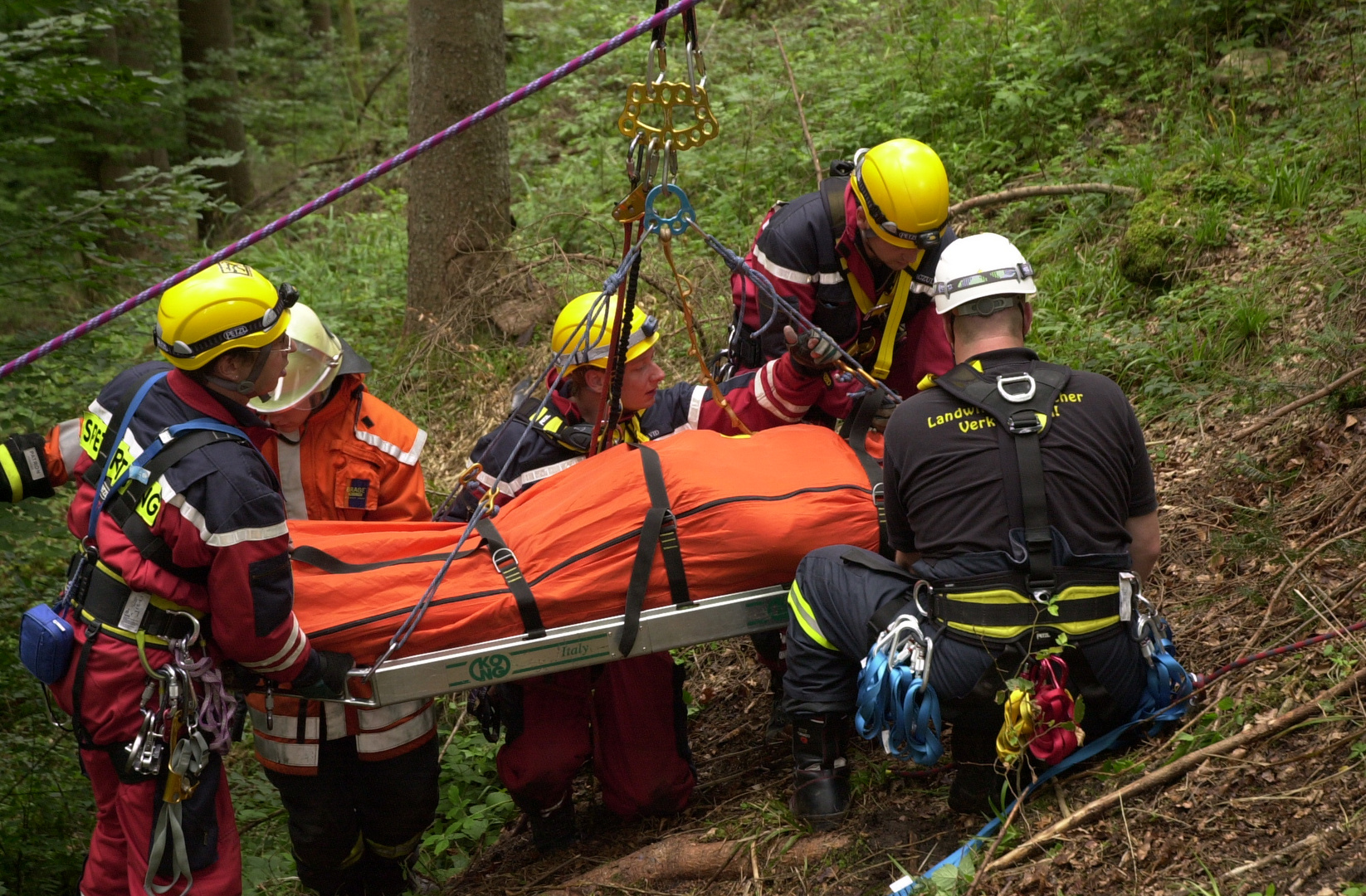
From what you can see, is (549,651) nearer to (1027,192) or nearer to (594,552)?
(594,552)

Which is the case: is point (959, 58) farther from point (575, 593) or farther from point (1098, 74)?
point (575, 593)

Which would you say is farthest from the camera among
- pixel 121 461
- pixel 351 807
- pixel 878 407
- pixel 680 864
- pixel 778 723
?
pixel 778 723

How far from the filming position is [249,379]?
9.86 ft

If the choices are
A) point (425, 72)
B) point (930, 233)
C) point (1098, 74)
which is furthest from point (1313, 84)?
point (425, 72)

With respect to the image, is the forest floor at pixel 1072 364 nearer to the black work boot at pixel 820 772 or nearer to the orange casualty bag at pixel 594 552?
the black work boot at pixel 820 772

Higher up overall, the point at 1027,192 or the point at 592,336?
the point at 1027,192

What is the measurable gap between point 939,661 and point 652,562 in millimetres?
886

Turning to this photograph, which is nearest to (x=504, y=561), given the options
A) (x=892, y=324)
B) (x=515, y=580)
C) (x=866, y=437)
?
(x=515, y=580)

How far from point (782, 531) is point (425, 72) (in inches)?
202

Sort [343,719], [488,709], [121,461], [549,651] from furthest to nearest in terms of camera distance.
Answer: [488,709]
[343,719]
[549,651]
[121,461]

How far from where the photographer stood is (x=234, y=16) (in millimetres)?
14148

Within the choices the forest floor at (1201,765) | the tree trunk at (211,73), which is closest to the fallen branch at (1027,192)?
the forest floor at (1201,765)

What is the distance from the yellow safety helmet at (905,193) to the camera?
3.93 metres

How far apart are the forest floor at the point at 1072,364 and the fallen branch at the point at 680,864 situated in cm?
3
